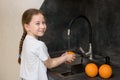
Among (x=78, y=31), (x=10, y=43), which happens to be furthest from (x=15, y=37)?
(x=78, y=31)

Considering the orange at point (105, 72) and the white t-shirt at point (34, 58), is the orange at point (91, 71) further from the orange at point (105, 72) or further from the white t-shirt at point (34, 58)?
the white t-shirt at point (34, 58)

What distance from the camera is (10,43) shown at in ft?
6.95

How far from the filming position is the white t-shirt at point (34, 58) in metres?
1.55

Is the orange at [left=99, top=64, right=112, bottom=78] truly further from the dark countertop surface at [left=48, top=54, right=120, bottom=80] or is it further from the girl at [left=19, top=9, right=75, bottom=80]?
the girl at [left=19, top=9, right=75, bottom=80]

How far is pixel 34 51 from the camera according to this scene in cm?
154

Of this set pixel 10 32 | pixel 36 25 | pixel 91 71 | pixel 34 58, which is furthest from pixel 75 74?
pixel 10 32

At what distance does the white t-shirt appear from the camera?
1547mm

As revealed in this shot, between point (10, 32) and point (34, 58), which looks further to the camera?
point (10, 32)

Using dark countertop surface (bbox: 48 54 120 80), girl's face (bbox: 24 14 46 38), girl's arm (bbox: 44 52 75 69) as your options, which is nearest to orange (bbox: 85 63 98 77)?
dark countertop surface (bbox: 48 54 120 80)

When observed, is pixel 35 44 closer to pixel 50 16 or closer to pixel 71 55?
pixel 71 55

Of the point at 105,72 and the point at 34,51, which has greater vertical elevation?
the point at 34,51

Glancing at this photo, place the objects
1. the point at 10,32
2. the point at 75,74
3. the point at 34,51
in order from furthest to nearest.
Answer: the point at 10,32 < the point at 75,74 < the point at 34,51

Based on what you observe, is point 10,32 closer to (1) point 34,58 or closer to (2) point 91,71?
(1) point 34,58

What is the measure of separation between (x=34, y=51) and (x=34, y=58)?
0.05m
